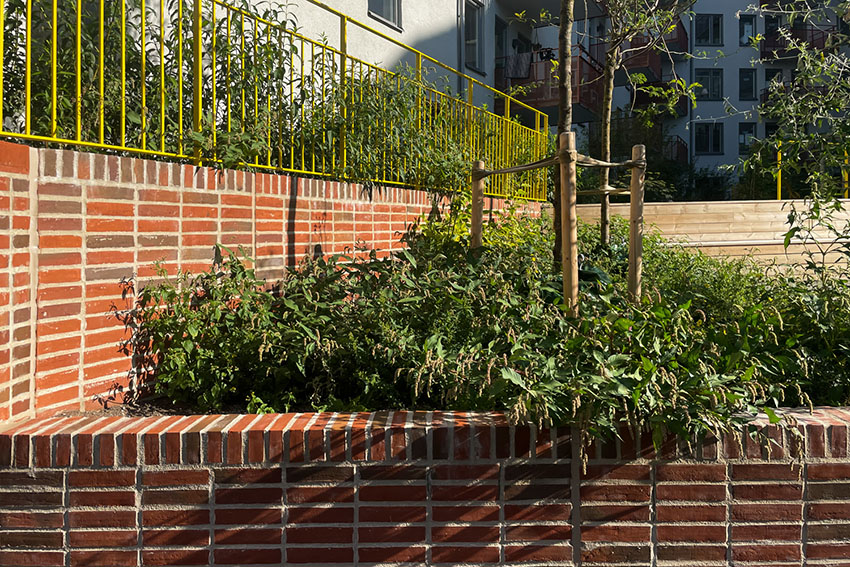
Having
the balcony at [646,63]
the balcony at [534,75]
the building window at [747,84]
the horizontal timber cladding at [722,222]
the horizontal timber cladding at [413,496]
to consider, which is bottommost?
the horizontal timber cladding at [413,496]

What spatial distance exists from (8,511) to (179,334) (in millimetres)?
1165

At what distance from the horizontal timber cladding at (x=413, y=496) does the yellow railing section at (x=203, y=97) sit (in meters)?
1.54

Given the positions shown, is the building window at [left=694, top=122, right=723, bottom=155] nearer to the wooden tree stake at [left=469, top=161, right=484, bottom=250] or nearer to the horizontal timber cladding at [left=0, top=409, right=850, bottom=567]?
the wooden tree stake at [left=469, top=161, right=484, bottom=250]

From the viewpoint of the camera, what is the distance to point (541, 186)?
507 inches

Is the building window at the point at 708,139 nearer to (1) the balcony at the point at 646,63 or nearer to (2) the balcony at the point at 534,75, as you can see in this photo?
(1) the balcony at the point at 646,63

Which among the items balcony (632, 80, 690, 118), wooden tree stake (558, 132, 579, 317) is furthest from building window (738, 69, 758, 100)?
wooden tree stake (558, 132, 579, 317)

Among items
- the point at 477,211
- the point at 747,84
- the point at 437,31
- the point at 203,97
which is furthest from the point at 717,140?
the point at 203,97

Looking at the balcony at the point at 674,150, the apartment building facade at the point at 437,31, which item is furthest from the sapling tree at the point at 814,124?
the balcony at the point at 674,150

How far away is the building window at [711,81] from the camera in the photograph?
37969 millimetres

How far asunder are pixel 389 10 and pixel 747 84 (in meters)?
31.3

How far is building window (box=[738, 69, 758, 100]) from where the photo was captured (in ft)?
126

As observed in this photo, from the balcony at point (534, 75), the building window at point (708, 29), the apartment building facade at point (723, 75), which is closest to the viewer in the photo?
the balcony at point (534, 75)

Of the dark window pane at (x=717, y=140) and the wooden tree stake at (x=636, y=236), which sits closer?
the wooden tree stake at (x=636, y=236)

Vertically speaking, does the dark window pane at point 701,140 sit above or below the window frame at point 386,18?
above
